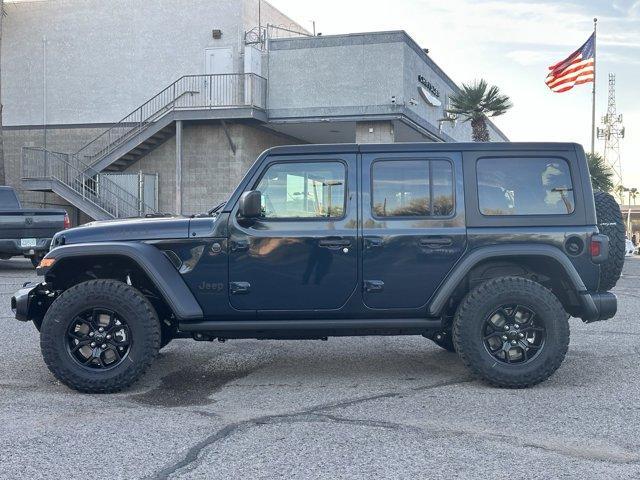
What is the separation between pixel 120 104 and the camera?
26750mm

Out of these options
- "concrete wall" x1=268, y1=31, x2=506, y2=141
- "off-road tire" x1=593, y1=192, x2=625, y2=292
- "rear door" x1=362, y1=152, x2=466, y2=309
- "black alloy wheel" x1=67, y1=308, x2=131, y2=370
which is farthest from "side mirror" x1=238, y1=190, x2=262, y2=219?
"concrete wall" x1=268, y1=31, x2=506, y2=141

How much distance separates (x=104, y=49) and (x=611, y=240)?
2447 cm

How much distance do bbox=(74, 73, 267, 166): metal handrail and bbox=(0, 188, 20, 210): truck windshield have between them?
7562 mm

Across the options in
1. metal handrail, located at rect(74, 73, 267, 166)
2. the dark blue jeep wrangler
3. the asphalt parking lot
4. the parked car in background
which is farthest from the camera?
metal handrail, located at rect(74, 73, 267, 166)

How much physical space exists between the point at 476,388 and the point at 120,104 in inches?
932

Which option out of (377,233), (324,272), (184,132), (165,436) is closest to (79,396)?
(165,436)

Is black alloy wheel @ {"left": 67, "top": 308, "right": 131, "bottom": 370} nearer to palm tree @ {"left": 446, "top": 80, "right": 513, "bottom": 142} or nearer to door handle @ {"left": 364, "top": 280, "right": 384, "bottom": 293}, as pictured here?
door handle @ {"left": 364, "top": 280, "right": 384, "bottom": 293}

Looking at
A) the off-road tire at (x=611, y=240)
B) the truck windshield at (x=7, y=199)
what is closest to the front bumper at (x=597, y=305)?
the off-road tire at (x=611, y=240)

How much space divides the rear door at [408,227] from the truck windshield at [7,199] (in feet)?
40.2

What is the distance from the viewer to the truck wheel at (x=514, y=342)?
18.2 ft

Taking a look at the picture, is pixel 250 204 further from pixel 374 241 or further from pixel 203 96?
pixel 203 96

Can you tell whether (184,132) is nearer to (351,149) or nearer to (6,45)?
(6,45)

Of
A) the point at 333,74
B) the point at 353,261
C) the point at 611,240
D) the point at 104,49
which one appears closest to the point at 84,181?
the point at 104,49

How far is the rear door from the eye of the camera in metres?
5.62
